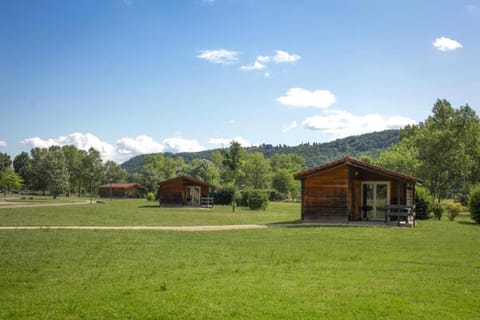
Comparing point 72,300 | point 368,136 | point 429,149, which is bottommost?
point 72,300

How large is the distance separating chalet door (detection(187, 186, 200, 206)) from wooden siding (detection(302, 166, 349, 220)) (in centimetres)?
2663

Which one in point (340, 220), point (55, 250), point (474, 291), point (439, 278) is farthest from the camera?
point (340, 220)

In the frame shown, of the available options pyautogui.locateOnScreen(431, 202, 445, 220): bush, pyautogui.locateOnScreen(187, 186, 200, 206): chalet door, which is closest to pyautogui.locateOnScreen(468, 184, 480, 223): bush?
pyautogui.locateOnScreen(431, 202, 445, 220): bush

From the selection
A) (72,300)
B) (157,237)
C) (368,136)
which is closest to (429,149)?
(157,237)

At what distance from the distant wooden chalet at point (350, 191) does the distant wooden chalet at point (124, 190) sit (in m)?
75.9

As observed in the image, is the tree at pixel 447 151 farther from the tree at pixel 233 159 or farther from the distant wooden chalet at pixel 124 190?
the distant wooden chalet at pixel 124 190

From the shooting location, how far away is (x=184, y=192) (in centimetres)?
5003

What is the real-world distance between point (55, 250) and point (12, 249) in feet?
4.23

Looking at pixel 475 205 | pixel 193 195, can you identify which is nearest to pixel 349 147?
pixel 193 195

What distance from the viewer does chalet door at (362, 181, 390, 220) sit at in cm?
2523

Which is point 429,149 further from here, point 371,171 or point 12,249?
point 12,249

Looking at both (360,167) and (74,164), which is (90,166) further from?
(360,167)

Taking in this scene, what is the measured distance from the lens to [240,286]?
8.41 metres

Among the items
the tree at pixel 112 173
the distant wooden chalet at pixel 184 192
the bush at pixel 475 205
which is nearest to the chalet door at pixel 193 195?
the distant wooden chalet at pixel 184 192
